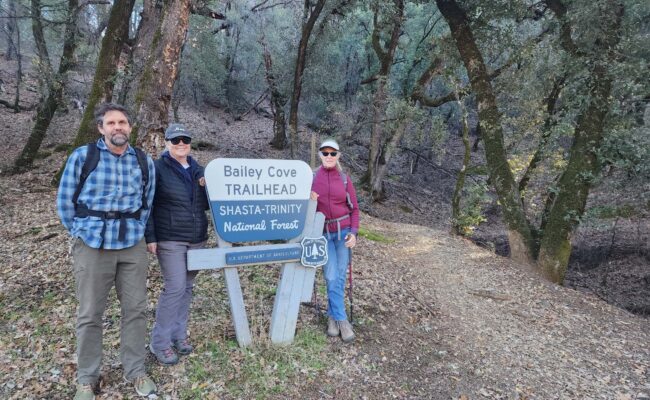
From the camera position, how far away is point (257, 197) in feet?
12.4

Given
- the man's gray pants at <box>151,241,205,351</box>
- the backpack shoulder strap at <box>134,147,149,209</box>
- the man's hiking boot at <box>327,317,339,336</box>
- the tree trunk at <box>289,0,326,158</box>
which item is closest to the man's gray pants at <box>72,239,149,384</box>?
the man's gray pants at <box>151,241,205,351</box>

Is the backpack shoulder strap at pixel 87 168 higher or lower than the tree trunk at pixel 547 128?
lower

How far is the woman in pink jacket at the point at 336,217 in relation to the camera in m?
4.21

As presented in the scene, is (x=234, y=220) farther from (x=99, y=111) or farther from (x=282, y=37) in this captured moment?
(x=282, y=37)

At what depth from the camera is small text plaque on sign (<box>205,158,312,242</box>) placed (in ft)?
11.7

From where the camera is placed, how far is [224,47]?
2412 cm

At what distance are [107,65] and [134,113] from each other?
4.31 m

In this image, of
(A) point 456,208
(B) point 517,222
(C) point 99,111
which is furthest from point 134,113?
(A) point 456,208

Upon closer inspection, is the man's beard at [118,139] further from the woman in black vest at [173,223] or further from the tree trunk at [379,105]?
the tree trunk at [379,105]

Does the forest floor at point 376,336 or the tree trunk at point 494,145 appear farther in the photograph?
the tree trunk at point 494,145

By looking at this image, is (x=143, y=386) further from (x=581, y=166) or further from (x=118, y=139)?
(x=581, y=166)

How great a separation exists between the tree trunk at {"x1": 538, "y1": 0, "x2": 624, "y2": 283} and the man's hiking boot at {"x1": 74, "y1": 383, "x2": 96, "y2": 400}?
26.3 ft

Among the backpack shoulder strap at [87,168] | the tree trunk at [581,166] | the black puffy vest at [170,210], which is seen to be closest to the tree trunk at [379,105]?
the tree trunk at [581,166]

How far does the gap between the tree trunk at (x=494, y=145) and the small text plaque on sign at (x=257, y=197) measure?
20.7 feet
